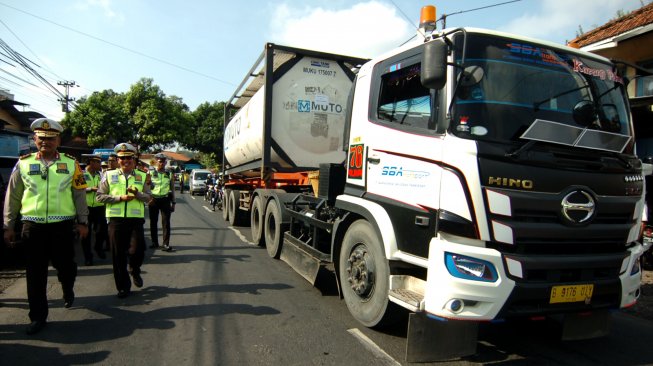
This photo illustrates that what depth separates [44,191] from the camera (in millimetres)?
4102

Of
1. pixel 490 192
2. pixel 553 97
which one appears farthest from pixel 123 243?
pixel 553 97

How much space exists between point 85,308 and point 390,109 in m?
3.90

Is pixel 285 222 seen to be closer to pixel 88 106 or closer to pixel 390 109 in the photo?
pixel 390 109

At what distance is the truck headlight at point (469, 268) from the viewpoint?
2.80 metres

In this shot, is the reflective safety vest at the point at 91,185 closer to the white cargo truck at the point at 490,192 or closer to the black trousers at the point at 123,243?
the black trousers at the point at 123,243

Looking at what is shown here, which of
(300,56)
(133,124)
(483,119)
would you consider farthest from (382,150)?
(133,124)

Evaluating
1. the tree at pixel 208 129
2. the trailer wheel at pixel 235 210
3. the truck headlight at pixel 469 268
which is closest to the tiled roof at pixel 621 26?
the truck headlight at pixel 469 268

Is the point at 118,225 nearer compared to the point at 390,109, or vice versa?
the point at 390,109

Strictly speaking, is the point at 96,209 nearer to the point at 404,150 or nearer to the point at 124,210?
the point at 124,210

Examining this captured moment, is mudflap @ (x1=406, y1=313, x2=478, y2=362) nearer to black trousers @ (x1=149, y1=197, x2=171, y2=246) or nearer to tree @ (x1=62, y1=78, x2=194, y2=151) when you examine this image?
Result: black trousers @ (x1=149, y1=197, x2=171, y2=246)

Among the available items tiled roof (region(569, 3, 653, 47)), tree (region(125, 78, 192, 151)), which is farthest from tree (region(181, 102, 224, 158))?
tiled roof (region(569, 3, 653, 47))

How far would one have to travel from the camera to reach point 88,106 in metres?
30.8

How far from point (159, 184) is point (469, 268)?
6527mm

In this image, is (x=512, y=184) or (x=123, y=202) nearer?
(x=512, y=184)
